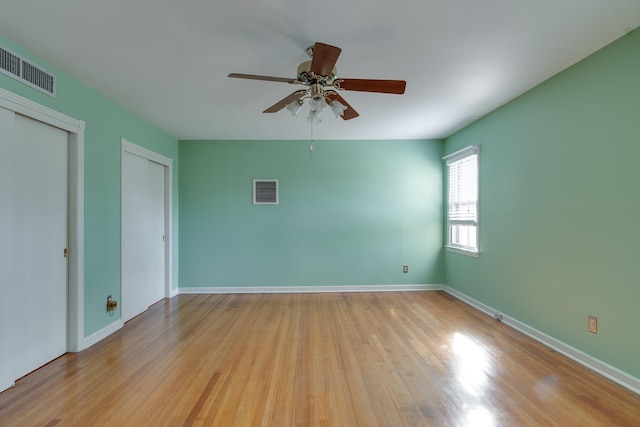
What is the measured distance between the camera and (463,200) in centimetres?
441

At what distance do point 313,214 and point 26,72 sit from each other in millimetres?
3565

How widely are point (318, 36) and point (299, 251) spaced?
3.39 meters

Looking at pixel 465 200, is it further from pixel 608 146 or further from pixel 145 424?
pixel 145 424

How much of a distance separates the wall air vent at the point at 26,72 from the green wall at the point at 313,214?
2.45 meters

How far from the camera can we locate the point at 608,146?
229 cm

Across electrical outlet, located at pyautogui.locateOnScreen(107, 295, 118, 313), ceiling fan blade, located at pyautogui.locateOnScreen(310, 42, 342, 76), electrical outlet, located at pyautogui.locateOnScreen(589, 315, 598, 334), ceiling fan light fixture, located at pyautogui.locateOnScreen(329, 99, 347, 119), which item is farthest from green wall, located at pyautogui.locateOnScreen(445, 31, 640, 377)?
electrical outlet, located at pyautogui.locateOnScreen(107, 295, 118, 313)

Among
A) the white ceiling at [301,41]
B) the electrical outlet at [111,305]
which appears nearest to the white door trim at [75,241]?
the electrical outlet at [111,305]

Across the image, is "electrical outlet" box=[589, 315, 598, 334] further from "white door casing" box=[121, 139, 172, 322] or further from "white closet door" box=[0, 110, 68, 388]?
"white door casing" box=[121, 139, 172, 322]

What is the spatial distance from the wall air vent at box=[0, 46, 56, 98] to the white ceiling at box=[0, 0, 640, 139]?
109 mm

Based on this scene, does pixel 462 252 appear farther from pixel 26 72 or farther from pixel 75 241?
pixel 26 72

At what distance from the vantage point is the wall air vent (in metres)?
2.09

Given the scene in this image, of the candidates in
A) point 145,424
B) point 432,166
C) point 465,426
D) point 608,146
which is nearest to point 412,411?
point 465,426

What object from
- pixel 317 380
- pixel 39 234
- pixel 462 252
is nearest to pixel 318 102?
pixel 317 380

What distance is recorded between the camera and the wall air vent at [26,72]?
6.86 ft
